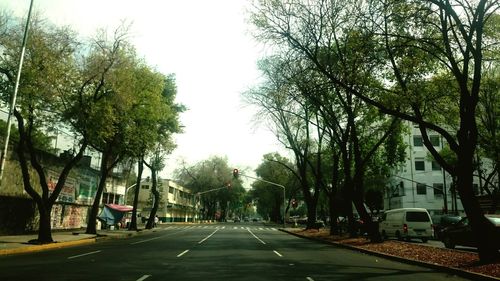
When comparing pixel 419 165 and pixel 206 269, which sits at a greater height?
pixel 419 165

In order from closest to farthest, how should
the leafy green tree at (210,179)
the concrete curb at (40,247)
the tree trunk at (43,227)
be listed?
the concrete curb at (40,247), the tree trunk at (43,227), the leafy green tree at (210,179)

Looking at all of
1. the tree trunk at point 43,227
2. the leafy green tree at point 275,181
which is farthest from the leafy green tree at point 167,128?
the leafy green tree at point 275,181

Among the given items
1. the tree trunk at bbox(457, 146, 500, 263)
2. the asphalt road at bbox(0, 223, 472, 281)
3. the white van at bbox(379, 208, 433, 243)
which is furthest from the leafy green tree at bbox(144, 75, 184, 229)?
the tree trunk at bbox(457, 146, 500, 263)

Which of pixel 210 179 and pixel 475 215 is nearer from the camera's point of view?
pixel 475 215

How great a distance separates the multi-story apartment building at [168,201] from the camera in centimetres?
8469

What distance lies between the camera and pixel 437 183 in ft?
200

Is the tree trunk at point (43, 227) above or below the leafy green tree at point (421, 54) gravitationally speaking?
below

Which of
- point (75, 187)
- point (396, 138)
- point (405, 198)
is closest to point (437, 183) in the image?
point (405, 198)

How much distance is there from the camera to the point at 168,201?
89062mm

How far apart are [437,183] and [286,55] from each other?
48.5 metres

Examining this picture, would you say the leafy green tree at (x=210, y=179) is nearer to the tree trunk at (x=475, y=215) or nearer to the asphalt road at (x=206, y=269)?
the asphalt road at (x=206, y=269)

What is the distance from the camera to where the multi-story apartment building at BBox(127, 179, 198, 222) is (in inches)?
3334

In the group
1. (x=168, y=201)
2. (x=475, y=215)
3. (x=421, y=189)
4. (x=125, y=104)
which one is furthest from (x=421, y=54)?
(x=168, y=201)

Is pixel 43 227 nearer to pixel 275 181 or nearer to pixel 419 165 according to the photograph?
pixel 419 165
